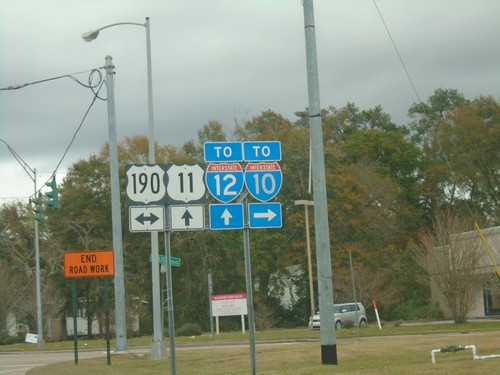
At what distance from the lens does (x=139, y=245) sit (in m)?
58.9

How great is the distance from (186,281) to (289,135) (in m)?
12.4

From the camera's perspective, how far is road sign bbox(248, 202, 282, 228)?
1506 cm

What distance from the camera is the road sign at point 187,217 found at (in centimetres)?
1505

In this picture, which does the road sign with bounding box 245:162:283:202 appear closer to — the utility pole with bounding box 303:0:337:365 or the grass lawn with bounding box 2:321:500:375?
the utility pole with bounding box 303:0:337:365

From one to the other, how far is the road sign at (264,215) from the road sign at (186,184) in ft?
2.88

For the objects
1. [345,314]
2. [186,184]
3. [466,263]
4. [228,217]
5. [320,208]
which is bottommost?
[345,314]

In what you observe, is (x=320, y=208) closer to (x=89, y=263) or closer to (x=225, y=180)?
(x=225, y=180)

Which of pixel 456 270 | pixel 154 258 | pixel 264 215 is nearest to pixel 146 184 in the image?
pixel 264 215

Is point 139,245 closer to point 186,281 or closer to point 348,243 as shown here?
point 186,281

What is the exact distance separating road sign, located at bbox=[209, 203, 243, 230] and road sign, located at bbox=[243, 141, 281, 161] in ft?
2.84

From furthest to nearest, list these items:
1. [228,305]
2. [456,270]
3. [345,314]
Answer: [345,314]
[228,305]
[456,270]

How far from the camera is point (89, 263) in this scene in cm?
2450

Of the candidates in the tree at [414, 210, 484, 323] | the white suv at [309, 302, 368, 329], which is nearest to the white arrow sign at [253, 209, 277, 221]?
the tree at [414, 210, 484, 323]

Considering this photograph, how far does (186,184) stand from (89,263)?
10108 millimetres
